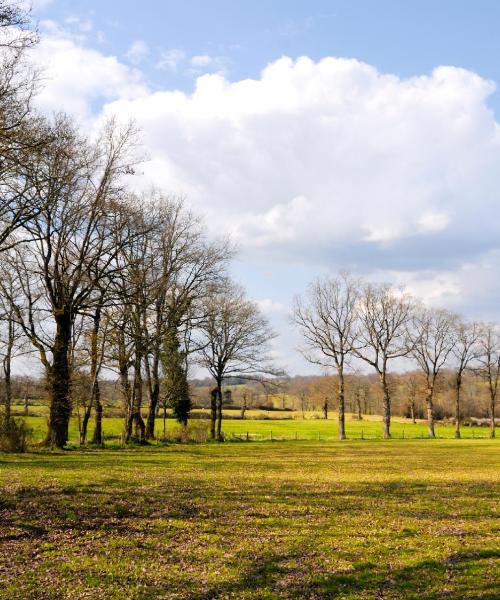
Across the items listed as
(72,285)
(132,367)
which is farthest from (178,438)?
(72,285)

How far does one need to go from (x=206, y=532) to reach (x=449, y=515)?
19.4 feet

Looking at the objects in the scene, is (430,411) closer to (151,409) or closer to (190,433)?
(190,433)

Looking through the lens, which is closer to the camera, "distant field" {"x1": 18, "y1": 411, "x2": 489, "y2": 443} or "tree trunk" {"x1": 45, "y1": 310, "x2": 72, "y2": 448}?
"tree trunk" {"x1": 45, "y1": 310, "x2": 72, "y2": 448}

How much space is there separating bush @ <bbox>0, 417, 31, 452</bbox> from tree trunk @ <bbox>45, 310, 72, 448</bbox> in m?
2.30

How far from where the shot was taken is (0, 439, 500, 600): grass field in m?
7.46

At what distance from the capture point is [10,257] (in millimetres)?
28312

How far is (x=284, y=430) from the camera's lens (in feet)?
226

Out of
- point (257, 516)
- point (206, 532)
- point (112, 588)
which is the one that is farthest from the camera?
point (257, 516)

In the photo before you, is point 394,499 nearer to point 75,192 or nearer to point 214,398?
point 75,192

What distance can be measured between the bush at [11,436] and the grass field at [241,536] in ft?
22.1

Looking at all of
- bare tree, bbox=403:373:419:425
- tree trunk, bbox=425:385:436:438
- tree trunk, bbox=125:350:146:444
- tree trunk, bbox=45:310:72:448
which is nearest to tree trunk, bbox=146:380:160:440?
tree trunk, bbox=125:350:146:444

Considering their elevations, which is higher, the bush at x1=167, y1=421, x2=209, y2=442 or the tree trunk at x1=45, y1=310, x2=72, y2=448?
the tree trunk at x1=45, y1=310, x2=72, y2=448

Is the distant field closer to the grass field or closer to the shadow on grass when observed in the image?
the grass field

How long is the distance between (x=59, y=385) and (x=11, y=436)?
11.5 feet
